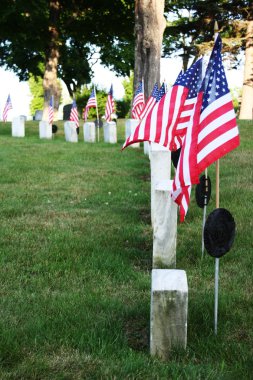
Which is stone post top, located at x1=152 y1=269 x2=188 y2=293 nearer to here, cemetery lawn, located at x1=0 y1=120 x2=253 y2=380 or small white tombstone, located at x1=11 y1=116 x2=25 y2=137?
cemetery lawn, located at x1=0 y1=120 x2=253 y2=380

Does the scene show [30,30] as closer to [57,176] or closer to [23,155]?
[23,155]

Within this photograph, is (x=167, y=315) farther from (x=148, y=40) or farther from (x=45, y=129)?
(x=45, y=129)

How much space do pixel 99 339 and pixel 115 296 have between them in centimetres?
87

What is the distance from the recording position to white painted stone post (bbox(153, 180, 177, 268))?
17.4 feet

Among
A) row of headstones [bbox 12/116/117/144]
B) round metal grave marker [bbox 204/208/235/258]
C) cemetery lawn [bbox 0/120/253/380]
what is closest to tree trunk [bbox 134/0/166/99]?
row of headstones [bbox 12/116/117/144]

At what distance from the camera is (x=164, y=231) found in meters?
5.31

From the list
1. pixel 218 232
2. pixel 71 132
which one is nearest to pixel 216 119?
pixel 218 232

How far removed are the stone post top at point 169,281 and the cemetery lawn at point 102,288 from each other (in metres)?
0.44

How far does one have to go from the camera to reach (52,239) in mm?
6238

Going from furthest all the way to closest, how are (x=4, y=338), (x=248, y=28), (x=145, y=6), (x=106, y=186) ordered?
(x=248, y=28) < (x=145, y=6) < (x=106, y=186) < (x=4, y=338)

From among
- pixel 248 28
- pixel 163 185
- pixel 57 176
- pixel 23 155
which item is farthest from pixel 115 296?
pixel 248 28

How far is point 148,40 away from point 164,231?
1385cm

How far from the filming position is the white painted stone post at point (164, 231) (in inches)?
208

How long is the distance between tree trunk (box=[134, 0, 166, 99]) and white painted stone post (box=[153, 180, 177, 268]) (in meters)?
13.0
